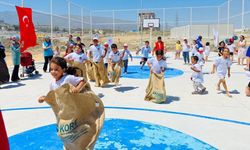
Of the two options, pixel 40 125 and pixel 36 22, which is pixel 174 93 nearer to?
→ pixel 40 125

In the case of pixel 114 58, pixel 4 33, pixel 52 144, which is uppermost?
pixel 4 33

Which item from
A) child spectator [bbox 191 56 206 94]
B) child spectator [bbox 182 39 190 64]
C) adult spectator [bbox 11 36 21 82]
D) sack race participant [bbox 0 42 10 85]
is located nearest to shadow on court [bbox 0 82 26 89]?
sack race participant [bbox 0 42 10 85]

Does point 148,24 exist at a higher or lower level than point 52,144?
higher

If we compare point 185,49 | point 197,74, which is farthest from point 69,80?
point 185,49

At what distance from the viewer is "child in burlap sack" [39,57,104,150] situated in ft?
11.0

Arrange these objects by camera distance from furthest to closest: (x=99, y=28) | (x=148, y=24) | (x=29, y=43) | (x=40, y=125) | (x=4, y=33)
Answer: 1. (x=99, y=28)
2. (x=148, y=24)
3. (x=4, y=33)
4. (x=29, y=43)
5. (x=40, y=125)

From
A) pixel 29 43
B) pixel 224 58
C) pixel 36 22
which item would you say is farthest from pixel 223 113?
pixel 36 22

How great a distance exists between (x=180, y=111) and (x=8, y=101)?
15.8ft

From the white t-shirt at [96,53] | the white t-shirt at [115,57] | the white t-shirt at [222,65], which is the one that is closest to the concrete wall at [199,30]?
the white t-shirt at [222,65]

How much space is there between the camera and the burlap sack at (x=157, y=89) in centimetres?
758

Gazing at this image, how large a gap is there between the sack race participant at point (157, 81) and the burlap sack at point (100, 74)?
2413 mm

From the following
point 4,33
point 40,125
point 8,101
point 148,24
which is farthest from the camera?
point 148,24

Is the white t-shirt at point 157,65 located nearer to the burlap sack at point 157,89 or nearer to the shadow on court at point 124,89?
the burlap sack at point 157,89

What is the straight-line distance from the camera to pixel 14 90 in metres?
9.56
